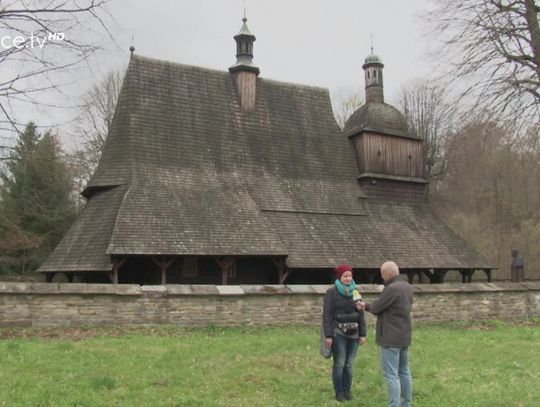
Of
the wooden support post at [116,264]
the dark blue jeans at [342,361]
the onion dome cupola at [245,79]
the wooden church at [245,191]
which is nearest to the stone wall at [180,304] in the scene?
the dark blue jeans at [342,361]

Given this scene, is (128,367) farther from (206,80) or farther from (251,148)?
(206,80)

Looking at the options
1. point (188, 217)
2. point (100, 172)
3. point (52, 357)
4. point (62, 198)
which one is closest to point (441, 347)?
point (52, 357)

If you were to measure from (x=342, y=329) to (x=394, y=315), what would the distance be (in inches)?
29.8

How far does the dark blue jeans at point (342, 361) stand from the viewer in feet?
20.5

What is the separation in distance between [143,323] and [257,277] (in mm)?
9447

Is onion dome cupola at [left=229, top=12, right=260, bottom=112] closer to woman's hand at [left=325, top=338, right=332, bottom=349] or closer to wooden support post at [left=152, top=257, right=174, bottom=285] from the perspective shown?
wooden support post at [left=152, top=257, right=174, bottom=285]

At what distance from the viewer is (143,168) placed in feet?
60.5

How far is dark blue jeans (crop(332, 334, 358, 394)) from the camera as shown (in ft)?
Result: 20.5

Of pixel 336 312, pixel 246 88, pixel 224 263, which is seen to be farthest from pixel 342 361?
pixel 246 88

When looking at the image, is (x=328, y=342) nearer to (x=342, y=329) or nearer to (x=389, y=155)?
(x=342, y=329)

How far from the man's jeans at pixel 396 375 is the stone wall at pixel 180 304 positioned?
5.27 m

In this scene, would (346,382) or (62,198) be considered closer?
(346,382)

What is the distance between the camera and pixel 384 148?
23.6 metres

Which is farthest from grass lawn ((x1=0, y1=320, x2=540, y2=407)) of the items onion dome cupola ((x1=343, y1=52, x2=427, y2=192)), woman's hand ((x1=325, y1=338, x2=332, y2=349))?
onion dome cupola ((x1=343, y1=52, x2=427, y2=192))
